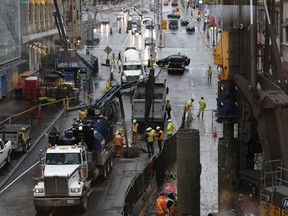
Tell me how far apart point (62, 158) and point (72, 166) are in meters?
0.58

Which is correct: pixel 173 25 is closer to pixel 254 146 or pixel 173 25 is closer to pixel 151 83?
pixel 151 83

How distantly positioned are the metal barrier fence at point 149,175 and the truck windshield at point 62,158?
2461 mm

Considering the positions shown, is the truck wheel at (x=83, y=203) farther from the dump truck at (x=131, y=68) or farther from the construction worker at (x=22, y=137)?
the dump truck at (x=131, y=68)

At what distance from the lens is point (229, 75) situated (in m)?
17.6

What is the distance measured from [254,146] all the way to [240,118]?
85cm

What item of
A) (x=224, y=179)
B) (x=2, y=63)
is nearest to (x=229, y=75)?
(x=224, y=179)

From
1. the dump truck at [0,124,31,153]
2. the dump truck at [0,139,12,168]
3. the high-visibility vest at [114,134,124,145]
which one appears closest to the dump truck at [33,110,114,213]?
the high-visibility vest at [114,134,124,145]

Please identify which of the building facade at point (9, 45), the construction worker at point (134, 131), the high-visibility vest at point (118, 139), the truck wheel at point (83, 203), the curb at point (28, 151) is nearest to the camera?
the truck wheel at point (83, 203)

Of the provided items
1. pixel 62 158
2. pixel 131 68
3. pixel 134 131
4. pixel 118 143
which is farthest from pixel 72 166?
pixel 131 68

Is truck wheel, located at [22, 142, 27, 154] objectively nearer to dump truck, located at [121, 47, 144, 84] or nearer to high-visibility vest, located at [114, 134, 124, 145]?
high-visibility vest, located at [114, 134, 124, 145]

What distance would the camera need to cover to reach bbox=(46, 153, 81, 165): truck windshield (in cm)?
2483

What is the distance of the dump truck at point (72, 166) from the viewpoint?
23.6 meters

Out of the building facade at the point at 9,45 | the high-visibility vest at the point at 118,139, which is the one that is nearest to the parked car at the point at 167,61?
the building facade at the point at 9,45

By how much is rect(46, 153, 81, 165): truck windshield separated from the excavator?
7.82 metres
